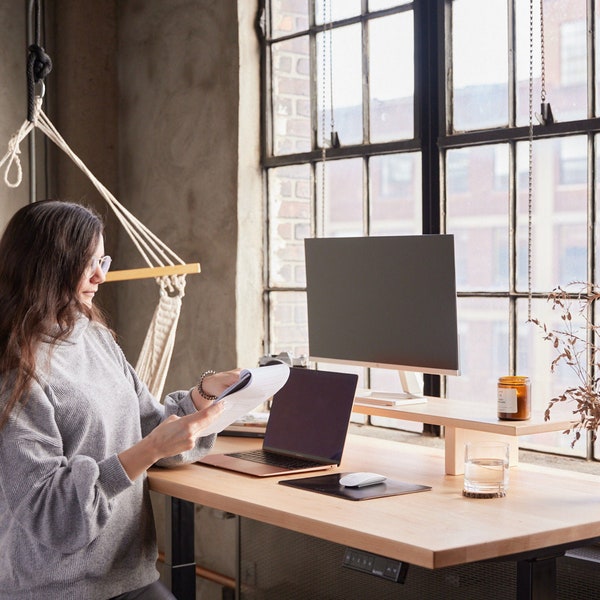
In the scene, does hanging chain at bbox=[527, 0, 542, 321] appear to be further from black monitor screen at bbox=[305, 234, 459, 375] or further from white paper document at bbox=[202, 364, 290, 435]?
white paper document at bbox=[202, 364, 290, 435]

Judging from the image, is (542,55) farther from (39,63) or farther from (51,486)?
(51,486)

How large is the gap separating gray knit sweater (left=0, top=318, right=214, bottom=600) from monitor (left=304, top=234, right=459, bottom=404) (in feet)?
2.10

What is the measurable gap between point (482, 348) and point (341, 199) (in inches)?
30.5

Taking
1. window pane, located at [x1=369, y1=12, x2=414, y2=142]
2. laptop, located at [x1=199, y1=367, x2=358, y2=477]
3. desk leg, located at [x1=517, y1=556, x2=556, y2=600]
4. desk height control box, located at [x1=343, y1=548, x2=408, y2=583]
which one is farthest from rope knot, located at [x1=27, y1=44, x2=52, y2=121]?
desk leg, located at [x1=517, y1=556, x2=556, y2=600]

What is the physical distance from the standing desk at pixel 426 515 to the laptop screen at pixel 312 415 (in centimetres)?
8

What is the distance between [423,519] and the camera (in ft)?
6.39

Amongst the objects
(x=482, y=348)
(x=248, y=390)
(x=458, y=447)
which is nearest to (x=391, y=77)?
(x=482, y=348)

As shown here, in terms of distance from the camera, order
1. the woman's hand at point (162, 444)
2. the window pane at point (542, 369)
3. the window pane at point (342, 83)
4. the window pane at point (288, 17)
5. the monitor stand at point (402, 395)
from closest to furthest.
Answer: the woman's hand at point (162, 444) < the monitor stand at point (402, 395) < the window pane at point (542, 369) < the window pane at point (342, 83) < the window pane at point (288, 17)

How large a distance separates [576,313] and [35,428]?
1.49m

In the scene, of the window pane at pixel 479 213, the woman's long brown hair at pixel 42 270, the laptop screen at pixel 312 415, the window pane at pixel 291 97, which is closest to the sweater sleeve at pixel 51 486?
the woman's long brown hair at pixel 42 270

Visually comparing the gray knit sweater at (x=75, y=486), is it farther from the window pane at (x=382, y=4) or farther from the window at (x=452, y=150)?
the window pane at (x=382, y=4)

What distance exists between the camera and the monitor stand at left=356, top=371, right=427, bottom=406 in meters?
2.70

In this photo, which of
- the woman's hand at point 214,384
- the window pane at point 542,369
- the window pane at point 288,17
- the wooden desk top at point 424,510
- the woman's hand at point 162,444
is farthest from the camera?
the window pane at point 288,17

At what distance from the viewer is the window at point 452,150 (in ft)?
9.16
